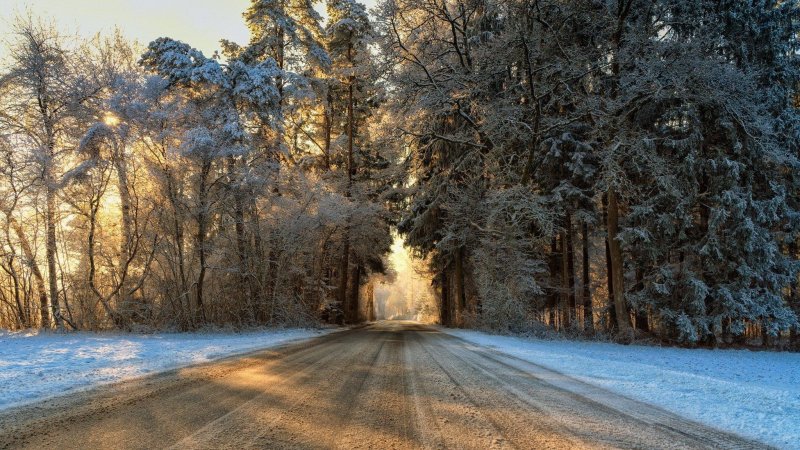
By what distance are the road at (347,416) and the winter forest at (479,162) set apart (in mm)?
10054

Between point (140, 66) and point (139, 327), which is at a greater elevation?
point (140, 66)

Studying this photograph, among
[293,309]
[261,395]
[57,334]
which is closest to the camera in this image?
[261,395]

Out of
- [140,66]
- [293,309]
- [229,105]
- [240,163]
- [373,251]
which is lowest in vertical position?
[293,309]

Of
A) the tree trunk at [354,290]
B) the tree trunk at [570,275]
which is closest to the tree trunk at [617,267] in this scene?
the tree trunk at [570,275]

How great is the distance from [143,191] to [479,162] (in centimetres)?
1156

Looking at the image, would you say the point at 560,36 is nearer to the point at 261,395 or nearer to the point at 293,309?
the point at 293,309

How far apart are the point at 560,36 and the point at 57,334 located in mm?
17635

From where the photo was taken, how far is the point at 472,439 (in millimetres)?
2762

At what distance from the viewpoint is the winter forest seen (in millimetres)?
13047

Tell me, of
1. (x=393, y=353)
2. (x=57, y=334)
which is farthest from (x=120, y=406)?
(x=57, y=334)

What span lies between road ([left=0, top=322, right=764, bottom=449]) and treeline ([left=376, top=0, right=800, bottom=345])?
10161 mm

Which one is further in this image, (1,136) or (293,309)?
(293,309)

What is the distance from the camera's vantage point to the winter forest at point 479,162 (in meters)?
13.0

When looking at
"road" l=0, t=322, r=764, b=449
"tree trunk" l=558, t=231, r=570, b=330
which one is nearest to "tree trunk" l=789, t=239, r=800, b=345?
"tree trunk" l=558, t=231, r=570, b=330
